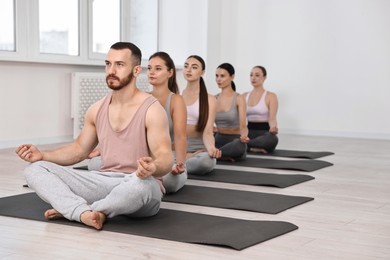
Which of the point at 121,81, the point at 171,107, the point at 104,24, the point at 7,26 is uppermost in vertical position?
the point at 104,24

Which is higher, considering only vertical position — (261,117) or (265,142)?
(261,117)

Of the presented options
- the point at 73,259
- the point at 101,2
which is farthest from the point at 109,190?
the point at 101,2

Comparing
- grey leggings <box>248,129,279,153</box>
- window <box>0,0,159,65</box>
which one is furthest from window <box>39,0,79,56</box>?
grey leggings <box>248,129,279,153</box>

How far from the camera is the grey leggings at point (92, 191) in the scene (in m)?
2.85

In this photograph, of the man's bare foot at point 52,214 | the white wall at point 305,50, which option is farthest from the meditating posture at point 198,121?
the white wall at point 305,50

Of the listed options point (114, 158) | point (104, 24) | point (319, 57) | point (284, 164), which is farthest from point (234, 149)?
point (319, 57)

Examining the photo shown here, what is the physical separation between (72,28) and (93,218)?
14.8ft

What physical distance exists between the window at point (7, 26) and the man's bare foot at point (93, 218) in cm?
366

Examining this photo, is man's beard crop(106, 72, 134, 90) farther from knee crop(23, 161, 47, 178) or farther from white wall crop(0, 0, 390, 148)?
white wall crop(0, 0, 390, 148)

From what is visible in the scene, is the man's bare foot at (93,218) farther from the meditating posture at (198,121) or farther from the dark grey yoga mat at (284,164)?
the dark grey yoga mat at (284,164)

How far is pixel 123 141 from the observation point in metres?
Answer: 3.05

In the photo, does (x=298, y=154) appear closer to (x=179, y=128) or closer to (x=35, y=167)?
(x=179, y=128)

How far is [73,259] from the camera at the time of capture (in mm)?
2387

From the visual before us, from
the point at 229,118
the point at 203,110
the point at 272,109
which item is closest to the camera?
the point at 203,110
